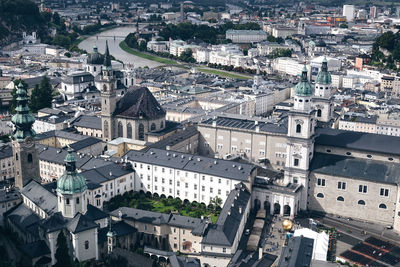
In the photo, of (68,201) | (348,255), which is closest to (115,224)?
(68,201)

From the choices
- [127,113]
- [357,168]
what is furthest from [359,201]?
[127,113]

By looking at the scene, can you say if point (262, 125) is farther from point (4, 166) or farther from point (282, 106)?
point (4, 166)

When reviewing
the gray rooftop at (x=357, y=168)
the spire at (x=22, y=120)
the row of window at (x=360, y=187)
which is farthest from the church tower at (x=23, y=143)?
the row of window at (x=360, y=187)

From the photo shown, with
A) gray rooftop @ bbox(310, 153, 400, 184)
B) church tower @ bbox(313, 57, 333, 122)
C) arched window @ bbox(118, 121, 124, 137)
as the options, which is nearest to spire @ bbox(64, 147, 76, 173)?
gray rooftop @ bbox(310, 153, 400, 184)

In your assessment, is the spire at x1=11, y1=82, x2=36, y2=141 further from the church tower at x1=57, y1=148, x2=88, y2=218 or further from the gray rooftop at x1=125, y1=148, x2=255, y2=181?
the gray rooftop at x1=125, y1=148, x2=255, y2=181

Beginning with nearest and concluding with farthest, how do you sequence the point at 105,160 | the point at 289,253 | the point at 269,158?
the point at 289,253
the point at 105,160
the point at 269,158

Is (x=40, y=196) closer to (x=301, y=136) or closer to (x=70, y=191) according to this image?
→ (x=70, y=191)
